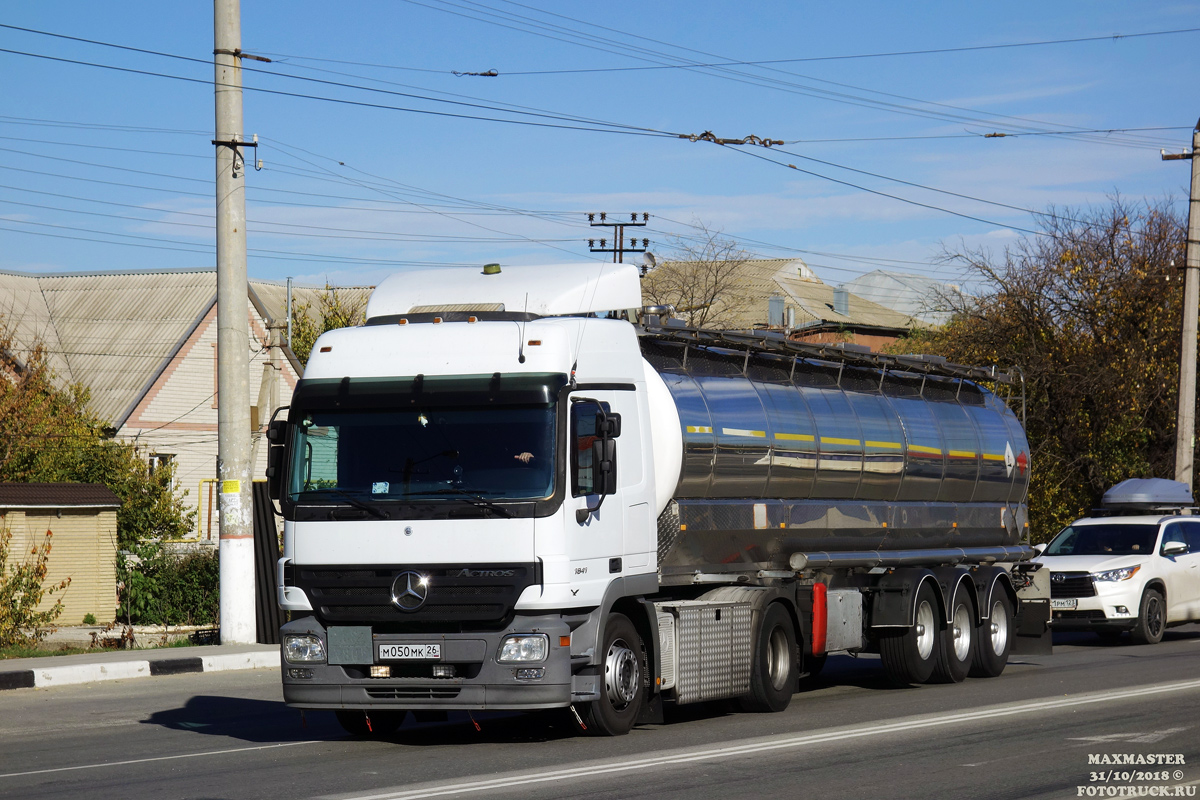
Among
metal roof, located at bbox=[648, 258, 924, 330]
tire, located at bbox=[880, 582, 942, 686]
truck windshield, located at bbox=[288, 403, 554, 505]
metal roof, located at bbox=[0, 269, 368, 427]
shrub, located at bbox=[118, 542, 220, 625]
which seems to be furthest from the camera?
metal roof, located at bbox=[648, 258, 924, 330]

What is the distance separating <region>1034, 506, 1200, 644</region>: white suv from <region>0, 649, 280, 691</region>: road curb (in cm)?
1094

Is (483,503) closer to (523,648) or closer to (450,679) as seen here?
(523,648)

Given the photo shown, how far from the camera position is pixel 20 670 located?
611 inches

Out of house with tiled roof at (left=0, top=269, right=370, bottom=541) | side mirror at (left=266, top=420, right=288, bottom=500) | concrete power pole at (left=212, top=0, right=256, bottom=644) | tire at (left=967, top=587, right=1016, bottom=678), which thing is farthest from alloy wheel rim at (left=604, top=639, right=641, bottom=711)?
house with tiled roof at (left=0, top=269, right=370, bottom=541)

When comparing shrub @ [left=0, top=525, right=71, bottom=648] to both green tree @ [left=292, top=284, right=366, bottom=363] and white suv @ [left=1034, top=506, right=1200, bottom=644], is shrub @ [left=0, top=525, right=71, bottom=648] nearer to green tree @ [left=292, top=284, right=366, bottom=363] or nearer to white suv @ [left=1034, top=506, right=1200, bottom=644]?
white suv @ [left=1034, top=506, right=1200, bottom=644]

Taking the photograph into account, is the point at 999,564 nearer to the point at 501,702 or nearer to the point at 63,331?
the point at 501,702

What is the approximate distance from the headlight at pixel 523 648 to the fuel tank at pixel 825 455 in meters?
1.96

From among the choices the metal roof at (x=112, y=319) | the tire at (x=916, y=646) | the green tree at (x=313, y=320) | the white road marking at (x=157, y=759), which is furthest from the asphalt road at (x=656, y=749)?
the metal roof at (x=112, y=319)

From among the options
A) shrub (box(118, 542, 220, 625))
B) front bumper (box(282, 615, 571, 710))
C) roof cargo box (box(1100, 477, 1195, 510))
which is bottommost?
shrub (box(118, 542, 220, 625))

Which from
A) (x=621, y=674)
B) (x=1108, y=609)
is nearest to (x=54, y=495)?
(x=1108, y=609)

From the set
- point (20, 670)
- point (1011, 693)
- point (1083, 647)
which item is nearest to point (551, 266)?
point (1011, 693)

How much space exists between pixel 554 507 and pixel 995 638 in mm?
8840

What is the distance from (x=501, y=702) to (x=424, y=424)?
203 centimetres

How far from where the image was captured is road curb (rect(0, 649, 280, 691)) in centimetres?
1544
